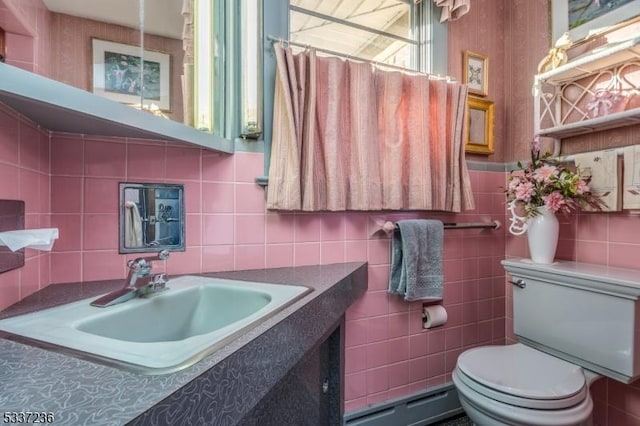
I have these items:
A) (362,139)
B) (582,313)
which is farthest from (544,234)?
(362,139)

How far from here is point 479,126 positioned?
1.69 m

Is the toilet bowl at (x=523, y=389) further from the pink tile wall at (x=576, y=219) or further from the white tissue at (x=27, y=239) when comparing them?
the white tissue at (x=27, y=239)

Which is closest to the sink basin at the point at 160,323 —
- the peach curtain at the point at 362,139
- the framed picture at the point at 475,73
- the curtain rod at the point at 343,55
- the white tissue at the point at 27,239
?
the white tissue at the point at 27,239

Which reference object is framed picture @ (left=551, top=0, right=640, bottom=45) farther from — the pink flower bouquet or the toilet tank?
the toilet tank

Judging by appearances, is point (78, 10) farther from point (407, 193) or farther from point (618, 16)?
point (618, 16)

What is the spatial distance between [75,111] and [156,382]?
61 centimetres

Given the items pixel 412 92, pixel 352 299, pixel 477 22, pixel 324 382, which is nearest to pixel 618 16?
pixel 477 22

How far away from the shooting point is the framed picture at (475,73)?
1.65 metres

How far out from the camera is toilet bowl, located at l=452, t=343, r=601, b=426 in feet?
3.09

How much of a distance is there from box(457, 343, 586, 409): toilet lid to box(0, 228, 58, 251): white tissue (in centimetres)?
132

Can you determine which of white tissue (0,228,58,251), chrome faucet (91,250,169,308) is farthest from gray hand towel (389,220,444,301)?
white tissue (0,228,58,251)

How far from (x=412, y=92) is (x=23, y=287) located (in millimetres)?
1556

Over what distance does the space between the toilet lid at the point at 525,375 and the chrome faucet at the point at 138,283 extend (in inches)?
43.0

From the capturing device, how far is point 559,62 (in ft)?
4.75
